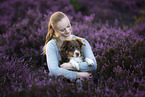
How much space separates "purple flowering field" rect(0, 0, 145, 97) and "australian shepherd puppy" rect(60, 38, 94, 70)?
0.31m

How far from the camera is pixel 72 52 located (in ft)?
7.68

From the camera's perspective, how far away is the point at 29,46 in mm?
4488

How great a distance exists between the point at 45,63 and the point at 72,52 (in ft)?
3.63

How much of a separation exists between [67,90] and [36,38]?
8.52 feet

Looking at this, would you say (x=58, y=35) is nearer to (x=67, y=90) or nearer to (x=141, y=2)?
(x=67, y=90)

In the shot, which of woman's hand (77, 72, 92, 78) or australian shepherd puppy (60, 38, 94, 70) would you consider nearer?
australian shepherd puppy (60, 38, 94, 70)

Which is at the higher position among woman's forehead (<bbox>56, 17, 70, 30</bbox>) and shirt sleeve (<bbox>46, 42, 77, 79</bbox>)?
woman's forehead (<bbox>56, 17, 70, 30</bbox>)

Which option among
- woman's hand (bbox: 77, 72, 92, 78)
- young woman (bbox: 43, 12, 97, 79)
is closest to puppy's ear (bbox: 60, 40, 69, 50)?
young woman (bbox: 43, 12, 97, 79)

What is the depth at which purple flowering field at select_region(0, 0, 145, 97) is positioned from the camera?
235 cm

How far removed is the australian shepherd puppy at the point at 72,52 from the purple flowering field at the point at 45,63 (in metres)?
0.31

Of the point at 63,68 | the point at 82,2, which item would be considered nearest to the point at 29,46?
the point at 63,68

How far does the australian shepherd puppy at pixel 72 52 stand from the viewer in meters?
2.32

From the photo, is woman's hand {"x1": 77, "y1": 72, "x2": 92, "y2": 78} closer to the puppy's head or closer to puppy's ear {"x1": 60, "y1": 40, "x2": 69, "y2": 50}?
the puppy's head

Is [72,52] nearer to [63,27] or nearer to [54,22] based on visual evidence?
[63,27]
